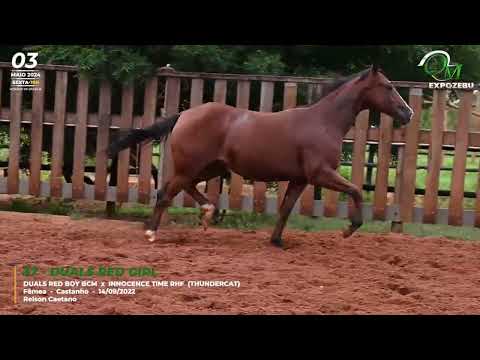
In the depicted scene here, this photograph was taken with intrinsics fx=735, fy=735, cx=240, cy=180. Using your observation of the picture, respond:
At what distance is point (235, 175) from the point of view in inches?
304

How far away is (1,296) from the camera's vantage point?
476 cm

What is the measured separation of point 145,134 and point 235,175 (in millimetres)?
1115

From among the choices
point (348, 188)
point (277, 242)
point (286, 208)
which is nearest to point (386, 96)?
point (348, 188)

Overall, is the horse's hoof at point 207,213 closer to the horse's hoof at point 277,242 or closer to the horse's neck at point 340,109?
the horse's hoof at point 277,242

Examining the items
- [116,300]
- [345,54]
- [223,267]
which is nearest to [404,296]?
[223,267]

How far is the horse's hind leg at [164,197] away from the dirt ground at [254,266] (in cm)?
14

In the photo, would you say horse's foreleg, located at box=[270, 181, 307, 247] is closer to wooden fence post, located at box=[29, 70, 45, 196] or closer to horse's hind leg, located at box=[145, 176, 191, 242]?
horse's hind leg, located at box=[145, 176, 191, 242]

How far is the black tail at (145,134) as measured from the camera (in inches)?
280

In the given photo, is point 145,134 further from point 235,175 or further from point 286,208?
point 286,208

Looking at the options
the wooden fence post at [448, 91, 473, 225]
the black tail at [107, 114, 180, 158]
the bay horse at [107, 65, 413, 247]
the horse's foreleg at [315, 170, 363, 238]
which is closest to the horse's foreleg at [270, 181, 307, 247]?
the bay horse at [107, 65, 413, 247]

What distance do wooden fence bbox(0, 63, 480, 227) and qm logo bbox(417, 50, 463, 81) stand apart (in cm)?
49

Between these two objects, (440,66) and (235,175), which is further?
(235,175)

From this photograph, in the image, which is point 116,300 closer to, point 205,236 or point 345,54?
point 205,236

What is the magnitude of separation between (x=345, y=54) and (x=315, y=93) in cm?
50
